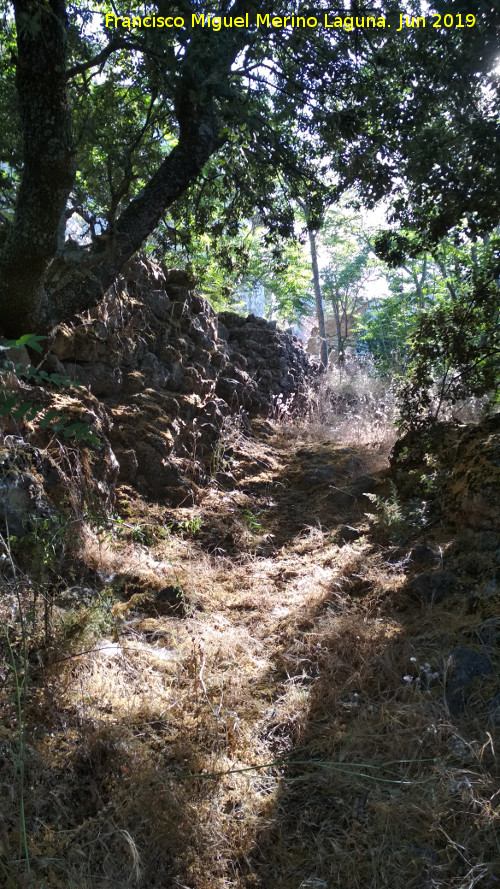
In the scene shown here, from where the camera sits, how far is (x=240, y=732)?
232 cm

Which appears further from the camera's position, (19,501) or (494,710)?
(19,501)

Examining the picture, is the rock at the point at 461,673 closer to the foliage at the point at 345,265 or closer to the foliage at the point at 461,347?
the foliage at the point at 461,347

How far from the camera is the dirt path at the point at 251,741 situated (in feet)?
5.71

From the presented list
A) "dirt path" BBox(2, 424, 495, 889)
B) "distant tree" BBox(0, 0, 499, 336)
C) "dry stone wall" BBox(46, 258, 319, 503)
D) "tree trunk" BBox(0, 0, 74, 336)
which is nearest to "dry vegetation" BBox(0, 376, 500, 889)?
"dirt path" BBox(2, 424, 495, 889)

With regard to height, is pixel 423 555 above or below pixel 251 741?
above

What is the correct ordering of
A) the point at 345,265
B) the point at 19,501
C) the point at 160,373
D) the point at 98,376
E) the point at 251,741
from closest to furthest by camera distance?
1. the point at 251,741
2. the point at 19,501
3. the point at 98,376
4. the point at 160,373
5. the point at 345,265

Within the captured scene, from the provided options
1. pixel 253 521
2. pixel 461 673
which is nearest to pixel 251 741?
pixel 461 673

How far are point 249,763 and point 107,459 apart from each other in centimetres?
258

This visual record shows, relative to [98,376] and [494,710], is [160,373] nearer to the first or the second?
[98,376]

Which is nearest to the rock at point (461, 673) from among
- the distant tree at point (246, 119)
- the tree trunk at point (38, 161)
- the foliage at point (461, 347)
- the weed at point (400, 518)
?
the weed at point (400, 518)

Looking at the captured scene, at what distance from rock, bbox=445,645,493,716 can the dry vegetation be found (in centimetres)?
5

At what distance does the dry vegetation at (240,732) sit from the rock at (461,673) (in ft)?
0.16

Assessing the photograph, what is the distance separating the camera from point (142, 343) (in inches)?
222

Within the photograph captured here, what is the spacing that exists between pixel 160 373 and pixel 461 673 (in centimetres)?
430
